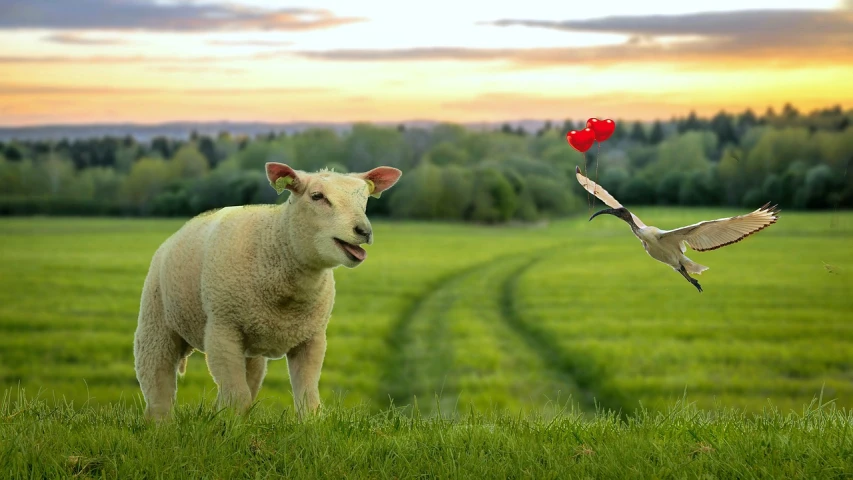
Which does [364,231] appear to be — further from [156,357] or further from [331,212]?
[156,357]

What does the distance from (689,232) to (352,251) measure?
82.9 inches

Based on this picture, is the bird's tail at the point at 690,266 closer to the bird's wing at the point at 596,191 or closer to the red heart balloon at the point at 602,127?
the bird's wing at the point at 596,191

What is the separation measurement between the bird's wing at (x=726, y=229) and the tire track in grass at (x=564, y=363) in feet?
32.7

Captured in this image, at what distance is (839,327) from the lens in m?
25.9

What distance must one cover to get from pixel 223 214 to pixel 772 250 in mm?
50437

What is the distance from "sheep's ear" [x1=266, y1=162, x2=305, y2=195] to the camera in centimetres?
535

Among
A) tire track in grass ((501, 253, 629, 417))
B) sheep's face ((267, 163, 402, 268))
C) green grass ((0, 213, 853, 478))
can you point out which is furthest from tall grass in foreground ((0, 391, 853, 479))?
tire track in grass ((501, 253, 629, 417))

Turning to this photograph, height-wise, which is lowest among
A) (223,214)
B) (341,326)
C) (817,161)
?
(341,326)

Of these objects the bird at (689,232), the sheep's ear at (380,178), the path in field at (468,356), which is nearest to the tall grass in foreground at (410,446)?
the bird at (689,232)

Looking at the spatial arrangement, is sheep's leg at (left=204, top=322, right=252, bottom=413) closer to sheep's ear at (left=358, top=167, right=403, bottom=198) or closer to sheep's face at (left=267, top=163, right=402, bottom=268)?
sheep's face at (left=267, top=163, right=402, bottom=268)

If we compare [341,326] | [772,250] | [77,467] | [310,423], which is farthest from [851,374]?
[772,250]

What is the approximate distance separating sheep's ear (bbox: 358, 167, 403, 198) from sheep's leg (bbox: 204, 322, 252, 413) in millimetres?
1404

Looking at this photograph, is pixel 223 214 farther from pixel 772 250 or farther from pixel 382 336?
pixel 772 250

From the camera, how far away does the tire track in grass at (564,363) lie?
18.3m
